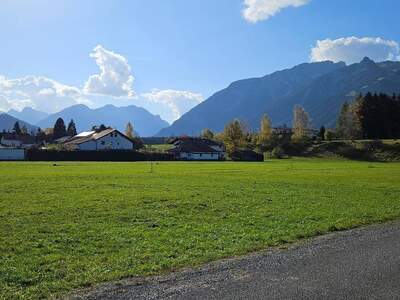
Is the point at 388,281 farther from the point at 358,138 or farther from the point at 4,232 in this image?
the point at 358,138

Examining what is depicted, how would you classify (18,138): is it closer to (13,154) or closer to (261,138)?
(13,154)

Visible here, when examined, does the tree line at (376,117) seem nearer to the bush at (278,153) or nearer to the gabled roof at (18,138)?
the bush at (278,153)

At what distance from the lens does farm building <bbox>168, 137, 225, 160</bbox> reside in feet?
463

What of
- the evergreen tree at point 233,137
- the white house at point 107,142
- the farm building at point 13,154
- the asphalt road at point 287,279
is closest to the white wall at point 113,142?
the white house at point 107,142

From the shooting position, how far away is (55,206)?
840 inches

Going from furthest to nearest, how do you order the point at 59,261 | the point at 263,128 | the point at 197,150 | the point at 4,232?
1. the point at 263,128
2. the point at 197,150
3. the point at 4,232
4. the point at 59,261

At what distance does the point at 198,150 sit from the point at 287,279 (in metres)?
134

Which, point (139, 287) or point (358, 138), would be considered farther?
point (358, 138)

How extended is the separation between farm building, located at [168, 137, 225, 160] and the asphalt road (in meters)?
124

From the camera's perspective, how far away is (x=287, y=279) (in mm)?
9734

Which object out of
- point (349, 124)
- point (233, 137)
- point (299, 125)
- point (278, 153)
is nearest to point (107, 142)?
point (233, 137)

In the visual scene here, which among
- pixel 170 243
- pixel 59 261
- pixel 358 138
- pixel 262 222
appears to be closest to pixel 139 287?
pixel 59 261

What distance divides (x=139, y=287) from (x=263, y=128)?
148576mm

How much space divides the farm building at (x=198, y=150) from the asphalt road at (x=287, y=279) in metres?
124
